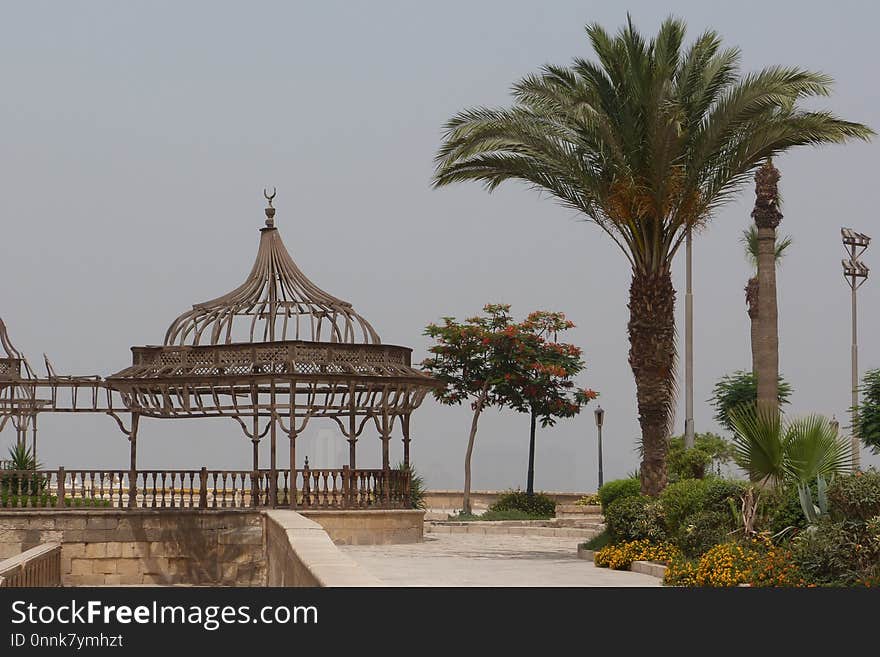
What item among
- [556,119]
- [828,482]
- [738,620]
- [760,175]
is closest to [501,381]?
[760,175]

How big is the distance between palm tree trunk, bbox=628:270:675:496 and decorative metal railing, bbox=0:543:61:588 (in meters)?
9.44

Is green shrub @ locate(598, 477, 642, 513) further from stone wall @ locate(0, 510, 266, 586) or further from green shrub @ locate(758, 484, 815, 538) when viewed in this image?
green shrub @ locate(758, 484, 815, 538)

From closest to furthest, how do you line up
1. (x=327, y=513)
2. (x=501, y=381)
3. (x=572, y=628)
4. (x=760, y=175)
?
(x=572, y=628), (x=327, y=513), (x=760, y=175), (x=501, y=381)

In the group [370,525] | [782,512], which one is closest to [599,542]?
[370,525]

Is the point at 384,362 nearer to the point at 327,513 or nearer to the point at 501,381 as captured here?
the point at 327,513

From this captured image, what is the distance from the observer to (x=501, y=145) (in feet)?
76.5

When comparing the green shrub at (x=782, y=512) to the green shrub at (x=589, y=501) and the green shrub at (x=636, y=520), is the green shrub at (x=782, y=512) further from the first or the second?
the green shrub at (x=589, y=501)

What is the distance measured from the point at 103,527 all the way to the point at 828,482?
1483cm

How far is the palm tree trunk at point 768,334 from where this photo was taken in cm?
2734

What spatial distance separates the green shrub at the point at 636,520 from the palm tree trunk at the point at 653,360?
2.78ft

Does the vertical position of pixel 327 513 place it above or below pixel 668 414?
below

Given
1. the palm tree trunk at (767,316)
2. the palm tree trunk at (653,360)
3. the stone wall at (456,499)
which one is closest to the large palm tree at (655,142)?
the palm tree trunk at (653,360)

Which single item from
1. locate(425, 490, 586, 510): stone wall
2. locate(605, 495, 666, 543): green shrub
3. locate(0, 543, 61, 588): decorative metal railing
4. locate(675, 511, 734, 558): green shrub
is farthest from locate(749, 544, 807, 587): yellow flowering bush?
locate(425, 490, 586, 510): stone wall

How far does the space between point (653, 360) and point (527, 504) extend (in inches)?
651
